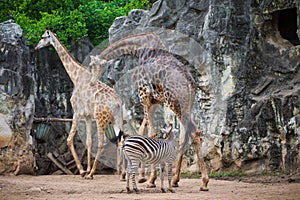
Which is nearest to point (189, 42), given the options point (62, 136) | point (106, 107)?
point (106, 107)

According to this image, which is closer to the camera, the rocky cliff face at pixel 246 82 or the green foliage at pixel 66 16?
the rocky cliff face at pixel 246 82

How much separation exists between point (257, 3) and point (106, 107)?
3739 millimetres

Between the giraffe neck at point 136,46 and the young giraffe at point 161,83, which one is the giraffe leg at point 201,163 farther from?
the giraffe neck at point 136,46

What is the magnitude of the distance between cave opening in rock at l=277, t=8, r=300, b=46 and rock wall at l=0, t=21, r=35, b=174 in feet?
18.2

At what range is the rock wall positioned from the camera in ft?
37.5

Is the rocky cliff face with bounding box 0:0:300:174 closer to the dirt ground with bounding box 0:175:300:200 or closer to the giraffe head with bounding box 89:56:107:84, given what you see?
the dirt ground with bounding box 0:175:300:200

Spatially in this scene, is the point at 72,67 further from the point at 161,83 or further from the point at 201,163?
the point at 201,163

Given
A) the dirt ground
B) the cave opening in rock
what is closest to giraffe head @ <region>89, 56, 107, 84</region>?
the dirt ground

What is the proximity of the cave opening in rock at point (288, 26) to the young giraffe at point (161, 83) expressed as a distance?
3.62 metres

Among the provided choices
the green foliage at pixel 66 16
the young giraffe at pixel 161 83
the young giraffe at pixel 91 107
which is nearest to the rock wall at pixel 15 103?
the young giraffe at pixel 91 107

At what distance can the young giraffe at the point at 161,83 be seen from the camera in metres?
9.04

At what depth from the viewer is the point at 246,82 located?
37.7 feet

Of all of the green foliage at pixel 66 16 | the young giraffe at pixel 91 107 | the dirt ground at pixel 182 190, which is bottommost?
the dirt ground at pixel 182 190

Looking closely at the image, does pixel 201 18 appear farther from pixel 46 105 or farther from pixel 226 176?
pixel 46 105
